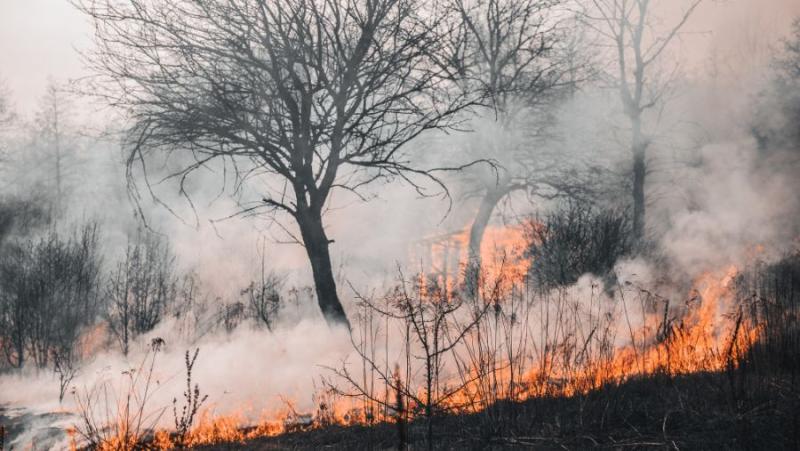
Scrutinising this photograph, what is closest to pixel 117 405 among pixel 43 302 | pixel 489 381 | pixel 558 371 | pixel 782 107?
pixel 489 381

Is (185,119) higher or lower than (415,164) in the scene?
lower

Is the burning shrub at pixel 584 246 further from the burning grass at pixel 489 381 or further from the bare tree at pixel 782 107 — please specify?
the bare tree at pixel 782 107

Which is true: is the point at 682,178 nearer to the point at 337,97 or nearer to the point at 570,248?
the point at 570,248

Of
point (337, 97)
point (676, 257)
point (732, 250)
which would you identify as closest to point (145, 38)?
point (337, 97)

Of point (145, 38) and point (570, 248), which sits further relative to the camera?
point (570, 248)

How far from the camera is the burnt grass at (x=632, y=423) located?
2.93 metres

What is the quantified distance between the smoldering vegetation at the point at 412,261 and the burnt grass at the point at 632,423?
0.03 meters

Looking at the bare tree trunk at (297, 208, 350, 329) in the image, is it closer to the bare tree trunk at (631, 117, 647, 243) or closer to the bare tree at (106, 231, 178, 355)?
the bare tree at (106, 231, 178, 355)

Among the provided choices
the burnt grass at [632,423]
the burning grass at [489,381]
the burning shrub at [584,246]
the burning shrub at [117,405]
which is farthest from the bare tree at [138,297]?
the burning shrub at [584,246]

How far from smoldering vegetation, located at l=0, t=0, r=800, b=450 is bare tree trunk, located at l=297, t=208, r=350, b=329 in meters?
0.04

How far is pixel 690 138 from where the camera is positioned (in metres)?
19.4

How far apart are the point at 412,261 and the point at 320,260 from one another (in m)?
9.23

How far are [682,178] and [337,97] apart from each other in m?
17.0

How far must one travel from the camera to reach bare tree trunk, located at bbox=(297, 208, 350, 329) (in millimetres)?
6383
